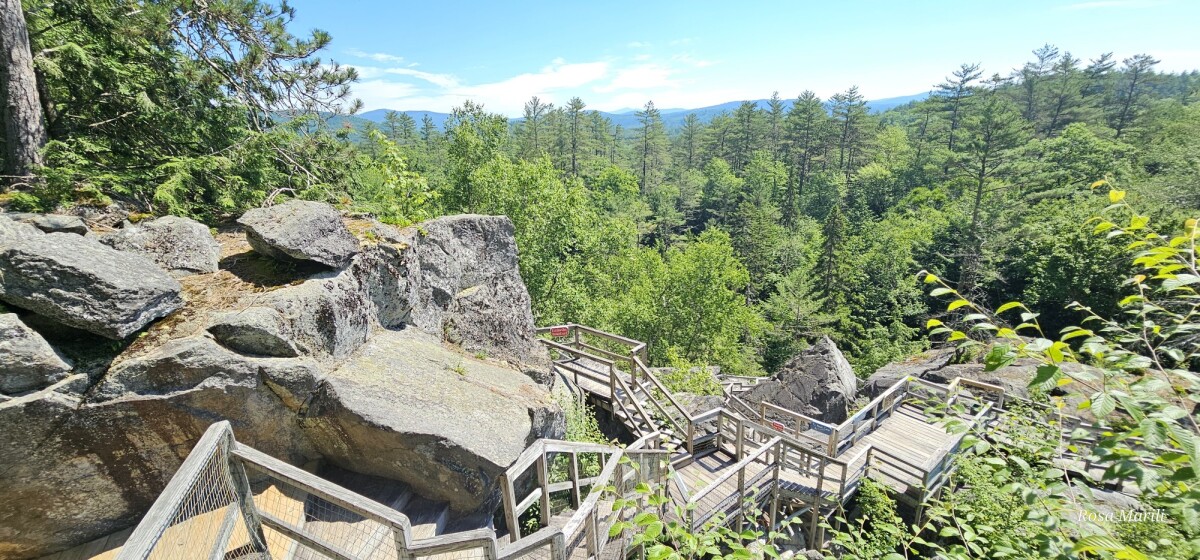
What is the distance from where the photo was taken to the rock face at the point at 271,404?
4.33 m

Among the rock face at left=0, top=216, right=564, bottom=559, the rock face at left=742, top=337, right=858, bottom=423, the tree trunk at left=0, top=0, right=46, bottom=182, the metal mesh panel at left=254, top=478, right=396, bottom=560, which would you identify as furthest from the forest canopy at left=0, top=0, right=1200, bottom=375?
the rock face at left=742, top=337, right=858, bottom=423

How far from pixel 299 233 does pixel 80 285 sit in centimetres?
205

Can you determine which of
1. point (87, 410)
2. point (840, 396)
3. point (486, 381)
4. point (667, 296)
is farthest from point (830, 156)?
point (87, 410)

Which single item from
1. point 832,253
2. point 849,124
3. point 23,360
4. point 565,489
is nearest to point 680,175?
point 849,124

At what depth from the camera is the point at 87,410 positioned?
4395 mm

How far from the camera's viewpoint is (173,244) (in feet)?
19.6

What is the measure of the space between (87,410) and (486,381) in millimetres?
4020

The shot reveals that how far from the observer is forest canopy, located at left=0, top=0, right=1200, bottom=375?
7008 millimetres

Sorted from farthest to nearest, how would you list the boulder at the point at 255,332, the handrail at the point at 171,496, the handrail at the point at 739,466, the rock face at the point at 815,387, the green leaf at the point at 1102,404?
the rock face at the point at 815,387 → the handrail at the point at 739,466 → the boulder at the point at 255,332 → the handrail at the point at 171,496 → the green leaf at the point at 1102,404

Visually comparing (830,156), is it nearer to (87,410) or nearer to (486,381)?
(486,381)

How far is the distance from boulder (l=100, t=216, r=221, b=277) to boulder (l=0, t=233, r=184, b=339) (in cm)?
83

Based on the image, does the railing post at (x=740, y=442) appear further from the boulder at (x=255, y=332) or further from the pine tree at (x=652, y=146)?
the pine tree at (x=652, y=146)

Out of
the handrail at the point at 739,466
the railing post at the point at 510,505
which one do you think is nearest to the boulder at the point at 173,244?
the railing post at the point at 510,505

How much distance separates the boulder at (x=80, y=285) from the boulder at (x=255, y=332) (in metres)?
0.61
